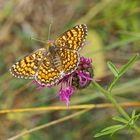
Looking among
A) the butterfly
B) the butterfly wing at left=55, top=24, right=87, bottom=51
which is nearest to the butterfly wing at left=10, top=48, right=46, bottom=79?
the butterfly

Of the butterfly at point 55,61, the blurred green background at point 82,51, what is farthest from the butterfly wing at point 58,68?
the blurred green background at point 82,51

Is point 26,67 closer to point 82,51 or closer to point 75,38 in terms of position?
point 75,38

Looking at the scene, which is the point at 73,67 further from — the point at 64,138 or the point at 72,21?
the point at 72,21

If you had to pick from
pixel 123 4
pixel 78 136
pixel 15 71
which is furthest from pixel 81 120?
pixel 15 71

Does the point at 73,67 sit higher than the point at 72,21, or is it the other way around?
the point at 72,21

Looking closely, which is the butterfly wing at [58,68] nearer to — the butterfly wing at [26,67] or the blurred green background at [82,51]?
the butterfly wing at [26,67]
